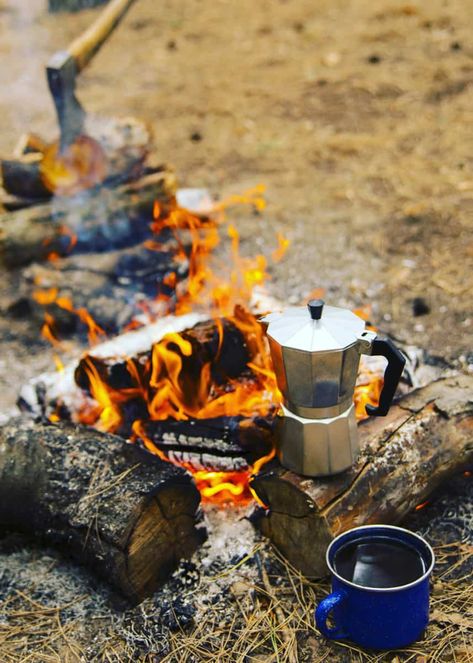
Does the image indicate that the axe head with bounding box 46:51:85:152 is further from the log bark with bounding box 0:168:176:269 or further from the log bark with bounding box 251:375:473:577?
the log bark with bounding box 251:375:473:577

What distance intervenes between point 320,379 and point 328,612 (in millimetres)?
791

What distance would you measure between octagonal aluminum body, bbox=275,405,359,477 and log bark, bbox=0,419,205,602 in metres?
0.45

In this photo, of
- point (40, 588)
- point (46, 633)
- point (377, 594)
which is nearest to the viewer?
point (377, 594)

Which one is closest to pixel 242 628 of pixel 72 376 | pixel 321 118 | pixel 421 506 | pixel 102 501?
pixel 102 501

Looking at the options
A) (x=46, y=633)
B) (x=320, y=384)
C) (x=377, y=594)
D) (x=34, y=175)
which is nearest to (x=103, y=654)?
(x=46, y=633)

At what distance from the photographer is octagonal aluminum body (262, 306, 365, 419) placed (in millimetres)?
2523

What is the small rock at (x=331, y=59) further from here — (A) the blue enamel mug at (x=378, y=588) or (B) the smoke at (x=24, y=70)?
(A) the blue enamel mug at (x=378, y=588)

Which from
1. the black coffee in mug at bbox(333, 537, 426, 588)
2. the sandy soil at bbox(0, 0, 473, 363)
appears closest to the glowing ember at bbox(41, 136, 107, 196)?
the sandy soil at bbox(0, 0, 473, 363)

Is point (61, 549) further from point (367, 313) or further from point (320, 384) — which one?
point (367, 313)

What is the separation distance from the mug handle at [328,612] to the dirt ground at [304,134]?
112mm

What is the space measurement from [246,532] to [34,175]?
327 cm

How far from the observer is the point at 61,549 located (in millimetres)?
2986

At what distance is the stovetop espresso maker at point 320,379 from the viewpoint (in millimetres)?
2539

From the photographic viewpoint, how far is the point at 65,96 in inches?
194
